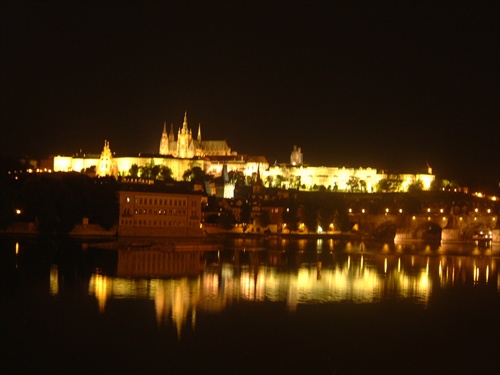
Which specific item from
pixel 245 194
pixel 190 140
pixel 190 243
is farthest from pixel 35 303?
pixel 190 140

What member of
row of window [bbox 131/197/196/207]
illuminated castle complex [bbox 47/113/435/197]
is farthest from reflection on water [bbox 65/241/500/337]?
illuminated castle complex [bbox 47/113/435/197]

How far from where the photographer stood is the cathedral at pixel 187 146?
261 ft

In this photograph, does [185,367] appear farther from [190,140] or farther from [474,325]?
[190,140]

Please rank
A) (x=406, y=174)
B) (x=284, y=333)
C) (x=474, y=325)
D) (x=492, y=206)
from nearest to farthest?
1. (x=284, y=333)
2. (x=474, y=325)
3. (x=492, y=206)
4. (x=406, y=174)

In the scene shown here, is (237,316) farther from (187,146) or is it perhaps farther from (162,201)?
(187,146)

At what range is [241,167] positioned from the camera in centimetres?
7600

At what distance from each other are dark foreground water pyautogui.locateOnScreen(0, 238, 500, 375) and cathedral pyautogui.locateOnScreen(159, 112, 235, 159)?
174ft

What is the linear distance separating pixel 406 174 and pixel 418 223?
109 ft

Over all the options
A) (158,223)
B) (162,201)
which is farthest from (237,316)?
(162,201)

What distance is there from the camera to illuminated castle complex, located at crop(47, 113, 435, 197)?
69.9m

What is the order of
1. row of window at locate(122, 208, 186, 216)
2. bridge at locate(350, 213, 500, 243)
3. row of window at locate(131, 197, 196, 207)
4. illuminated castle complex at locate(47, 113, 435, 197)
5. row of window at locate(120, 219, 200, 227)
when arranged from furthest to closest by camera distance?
illuminated castle complex at locate(47, 113, 435, 197)
bridge at locate(350, 213, 500, 243)
row of window at locate(131, 197, 196, 207)
row of window at locate(122, 208, 186, 216)
row of window at locate(120, 219, 200, 227)

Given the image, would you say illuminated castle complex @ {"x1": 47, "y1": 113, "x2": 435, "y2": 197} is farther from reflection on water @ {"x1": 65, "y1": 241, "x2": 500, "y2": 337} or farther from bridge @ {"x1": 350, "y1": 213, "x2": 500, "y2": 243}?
reflection on water @ {"x1": 65, "y1": 241, "x2": 500, "y2": 337}

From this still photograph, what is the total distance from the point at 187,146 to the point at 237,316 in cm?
6441

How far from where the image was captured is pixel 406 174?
7838 cm
